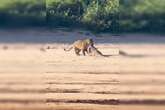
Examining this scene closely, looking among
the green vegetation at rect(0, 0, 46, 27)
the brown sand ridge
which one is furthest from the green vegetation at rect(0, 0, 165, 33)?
the brown sand ridge

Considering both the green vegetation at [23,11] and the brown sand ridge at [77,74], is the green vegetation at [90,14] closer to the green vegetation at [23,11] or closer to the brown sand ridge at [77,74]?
the green vegetation at [23,11]

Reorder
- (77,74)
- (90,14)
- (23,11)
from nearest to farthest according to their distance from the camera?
(90,14) → (23,11) → (77,74)

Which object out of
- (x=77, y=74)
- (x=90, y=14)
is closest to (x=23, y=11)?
(x=90, y=14)

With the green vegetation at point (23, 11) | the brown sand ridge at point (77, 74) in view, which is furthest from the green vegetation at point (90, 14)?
the brown sand ridge at point (77, 74)

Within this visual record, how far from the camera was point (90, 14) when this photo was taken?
20.1 feet

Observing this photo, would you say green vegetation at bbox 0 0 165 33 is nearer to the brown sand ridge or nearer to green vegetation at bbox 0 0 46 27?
green vegetation at bbox 0 0 46 27

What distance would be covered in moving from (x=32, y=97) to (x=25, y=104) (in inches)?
8.5

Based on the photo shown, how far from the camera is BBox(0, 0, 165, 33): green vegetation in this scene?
6.18 metres

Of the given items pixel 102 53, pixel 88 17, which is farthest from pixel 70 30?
pixel 102 53

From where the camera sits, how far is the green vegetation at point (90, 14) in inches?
243

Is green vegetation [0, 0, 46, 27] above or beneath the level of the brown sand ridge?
above

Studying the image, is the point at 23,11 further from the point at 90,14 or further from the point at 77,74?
the point at 77,74

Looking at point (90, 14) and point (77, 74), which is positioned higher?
point (90, 14)

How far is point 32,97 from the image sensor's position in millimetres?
6488
